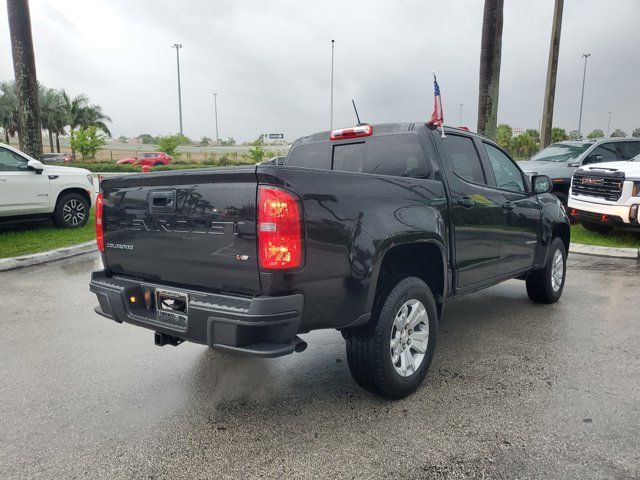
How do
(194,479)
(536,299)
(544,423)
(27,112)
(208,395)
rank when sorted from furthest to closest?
(27,112)
(536,299)
(208,395)
(544,423)
(194,479)

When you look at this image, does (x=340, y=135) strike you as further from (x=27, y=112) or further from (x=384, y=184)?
(x=27, y=112)

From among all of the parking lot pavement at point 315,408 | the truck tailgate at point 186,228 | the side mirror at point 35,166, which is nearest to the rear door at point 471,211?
the parking lot pavement at point 315,408

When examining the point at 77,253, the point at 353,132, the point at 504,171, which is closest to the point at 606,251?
the point at 504,171

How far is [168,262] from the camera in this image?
3.17 metres

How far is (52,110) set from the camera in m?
48.0

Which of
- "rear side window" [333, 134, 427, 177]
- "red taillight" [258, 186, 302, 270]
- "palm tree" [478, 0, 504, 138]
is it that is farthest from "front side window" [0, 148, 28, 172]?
"palm tree" [478, 0, 504, 138]

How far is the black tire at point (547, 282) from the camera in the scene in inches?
220

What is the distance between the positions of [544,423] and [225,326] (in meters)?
1.97

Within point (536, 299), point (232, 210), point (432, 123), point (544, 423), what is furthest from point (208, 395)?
point (536, 299)

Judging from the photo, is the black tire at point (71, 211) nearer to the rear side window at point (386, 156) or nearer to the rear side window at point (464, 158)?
the rear side window at point (386, 156)

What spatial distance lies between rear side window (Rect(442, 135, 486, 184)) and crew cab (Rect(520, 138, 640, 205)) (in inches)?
289

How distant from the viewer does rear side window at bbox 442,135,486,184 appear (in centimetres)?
421

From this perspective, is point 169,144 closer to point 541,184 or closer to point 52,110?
point 52,110

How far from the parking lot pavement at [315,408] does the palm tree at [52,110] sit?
49.6 m
